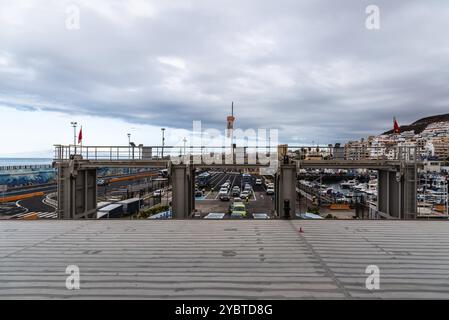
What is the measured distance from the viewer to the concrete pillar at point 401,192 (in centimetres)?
1341

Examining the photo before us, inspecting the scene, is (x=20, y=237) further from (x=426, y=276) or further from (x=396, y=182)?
(x=396, y=182)

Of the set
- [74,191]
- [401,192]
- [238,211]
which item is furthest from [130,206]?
[401,192]

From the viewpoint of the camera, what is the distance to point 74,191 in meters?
14.8

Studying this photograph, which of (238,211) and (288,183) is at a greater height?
(288,183)

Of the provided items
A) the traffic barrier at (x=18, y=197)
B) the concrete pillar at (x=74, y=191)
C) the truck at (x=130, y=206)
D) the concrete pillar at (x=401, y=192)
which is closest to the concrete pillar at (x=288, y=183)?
the concrete pillar at (x=401, y=192)

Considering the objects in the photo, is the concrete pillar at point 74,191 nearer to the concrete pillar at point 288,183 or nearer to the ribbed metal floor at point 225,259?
the ribbed metal floor at point 225,259

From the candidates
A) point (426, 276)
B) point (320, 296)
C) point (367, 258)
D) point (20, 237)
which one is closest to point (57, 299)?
point (320, 296)

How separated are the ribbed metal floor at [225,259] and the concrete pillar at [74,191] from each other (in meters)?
5.18

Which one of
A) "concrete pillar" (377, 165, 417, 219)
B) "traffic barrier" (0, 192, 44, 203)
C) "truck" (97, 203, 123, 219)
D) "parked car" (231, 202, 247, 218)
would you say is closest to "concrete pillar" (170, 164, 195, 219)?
"parked car" (231, 202, 247, 218)

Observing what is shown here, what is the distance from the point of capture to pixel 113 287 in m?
4.64

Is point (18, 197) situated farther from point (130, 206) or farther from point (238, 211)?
point (238, 211)

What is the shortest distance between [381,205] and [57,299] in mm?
16883

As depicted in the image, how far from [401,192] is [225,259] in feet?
39.5

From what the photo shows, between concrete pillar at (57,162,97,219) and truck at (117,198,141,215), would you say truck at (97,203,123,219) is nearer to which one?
truck at (117,198,141,215)
